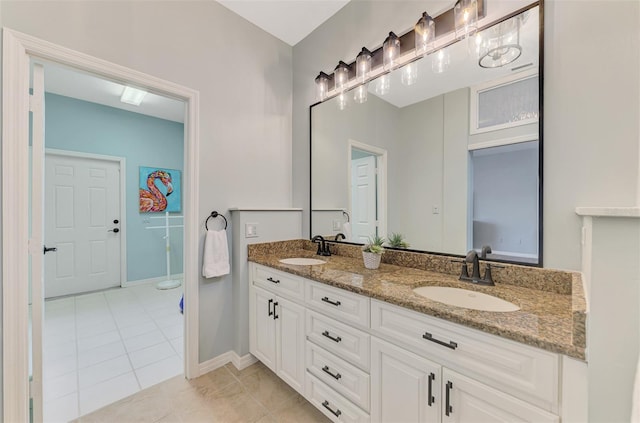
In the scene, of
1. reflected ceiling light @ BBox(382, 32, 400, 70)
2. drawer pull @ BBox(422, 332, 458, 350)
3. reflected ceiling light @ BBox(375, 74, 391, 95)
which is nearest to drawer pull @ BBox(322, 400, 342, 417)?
drawer pull @ BBox(422, 332, 458, 350)

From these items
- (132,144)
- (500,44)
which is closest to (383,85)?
(500,44)

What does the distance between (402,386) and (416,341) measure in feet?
0.75

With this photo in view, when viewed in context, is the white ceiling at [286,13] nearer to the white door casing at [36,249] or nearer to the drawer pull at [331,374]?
the white door casing at [36,249]

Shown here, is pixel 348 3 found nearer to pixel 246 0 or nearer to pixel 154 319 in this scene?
pixel 246 0

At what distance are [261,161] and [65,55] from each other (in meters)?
1.33

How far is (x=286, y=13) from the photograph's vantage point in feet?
6.93

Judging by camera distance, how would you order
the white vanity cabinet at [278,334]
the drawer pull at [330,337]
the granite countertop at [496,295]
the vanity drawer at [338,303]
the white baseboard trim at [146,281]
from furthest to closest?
the white baseboard trim at [146,281]
the white vanity cabinet at [278,334]
the drawer pull at [330,337]
the vanity drawer at [338,303]
the granite countertop at [496,295]

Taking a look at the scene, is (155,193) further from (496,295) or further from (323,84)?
(496,295)

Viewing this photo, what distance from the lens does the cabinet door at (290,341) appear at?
5.13 ft

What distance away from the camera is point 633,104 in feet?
3.16

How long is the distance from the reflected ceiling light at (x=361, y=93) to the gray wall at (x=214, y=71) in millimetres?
776

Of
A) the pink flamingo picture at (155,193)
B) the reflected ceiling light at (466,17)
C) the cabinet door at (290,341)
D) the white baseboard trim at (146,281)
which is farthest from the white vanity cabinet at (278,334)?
the pink flamingo picture at (155,193)

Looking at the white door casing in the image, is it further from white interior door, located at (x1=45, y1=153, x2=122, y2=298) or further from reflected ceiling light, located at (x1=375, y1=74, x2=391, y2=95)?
white interior door, located at (x1=45, y1=153, x2=122, y2=298)

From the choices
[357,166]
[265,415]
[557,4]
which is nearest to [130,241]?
[265,415]
